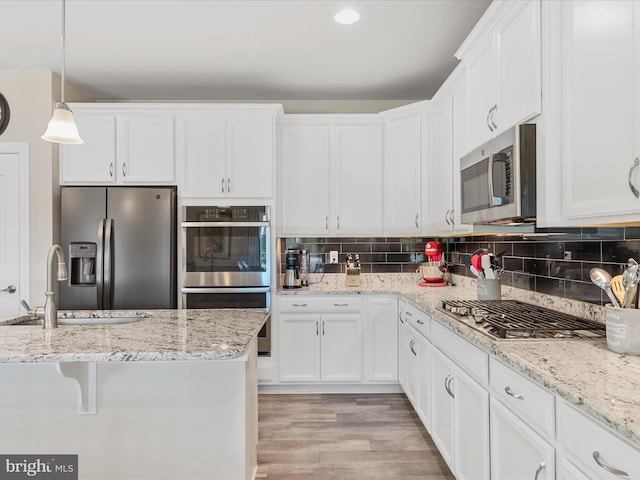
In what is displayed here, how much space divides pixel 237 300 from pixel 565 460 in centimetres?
265

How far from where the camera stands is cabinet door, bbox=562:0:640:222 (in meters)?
1.25

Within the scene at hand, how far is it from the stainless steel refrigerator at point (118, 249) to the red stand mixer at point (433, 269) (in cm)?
215

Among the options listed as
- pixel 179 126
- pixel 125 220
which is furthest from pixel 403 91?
pixel 125 220

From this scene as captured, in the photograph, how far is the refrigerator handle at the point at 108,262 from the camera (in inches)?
129

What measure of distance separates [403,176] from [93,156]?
2.60 metres

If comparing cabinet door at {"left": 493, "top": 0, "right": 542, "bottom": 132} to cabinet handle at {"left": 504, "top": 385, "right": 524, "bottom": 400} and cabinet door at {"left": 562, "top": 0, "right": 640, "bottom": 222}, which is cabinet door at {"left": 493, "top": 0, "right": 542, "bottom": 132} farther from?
cabinet handle at {"left": 504, "top": 385, "right": 524, "bottom": 400}

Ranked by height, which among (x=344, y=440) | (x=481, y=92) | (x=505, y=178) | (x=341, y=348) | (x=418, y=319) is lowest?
(x=344, y=440)

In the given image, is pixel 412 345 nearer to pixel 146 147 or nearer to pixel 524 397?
pixel 524 397

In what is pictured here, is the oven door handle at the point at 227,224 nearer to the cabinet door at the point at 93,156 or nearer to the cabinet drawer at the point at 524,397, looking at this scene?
the cabinet door at the point at 93,156

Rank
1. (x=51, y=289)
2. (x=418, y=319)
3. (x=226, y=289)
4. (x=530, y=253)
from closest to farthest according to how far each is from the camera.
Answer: (x=51, y=289)
(x=530, y=253)
(x=418, y=319)
(x=226, y=289)

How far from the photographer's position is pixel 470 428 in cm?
183

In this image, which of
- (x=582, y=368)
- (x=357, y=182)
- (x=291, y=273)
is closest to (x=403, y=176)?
(x=357, y=182)

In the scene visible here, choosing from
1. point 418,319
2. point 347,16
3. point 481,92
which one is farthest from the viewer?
point 418,319

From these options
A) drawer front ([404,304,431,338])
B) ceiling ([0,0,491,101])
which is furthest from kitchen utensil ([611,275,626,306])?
ceiling ([0,0,491,101])
